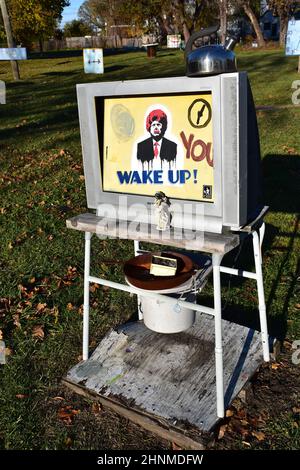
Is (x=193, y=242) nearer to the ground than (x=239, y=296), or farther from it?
farther from it

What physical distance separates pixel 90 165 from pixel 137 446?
A: 1.91 m

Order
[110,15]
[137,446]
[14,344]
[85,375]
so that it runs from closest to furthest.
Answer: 1. [137,446]
2. [85,375]
3. [14,344]
4. [110,15]

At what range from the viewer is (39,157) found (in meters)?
9.22

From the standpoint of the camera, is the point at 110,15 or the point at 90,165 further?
the point at 110,15

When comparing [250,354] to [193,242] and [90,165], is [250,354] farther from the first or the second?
[90,165]

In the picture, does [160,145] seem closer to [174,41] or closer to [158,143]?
[158,143]

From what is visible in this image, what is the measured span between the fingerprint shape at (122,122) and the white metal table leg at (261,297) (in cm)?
107

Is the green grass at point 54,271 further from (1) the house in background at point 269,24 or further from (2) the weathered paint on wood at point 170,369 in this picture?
(1) the house in background at point 269,24

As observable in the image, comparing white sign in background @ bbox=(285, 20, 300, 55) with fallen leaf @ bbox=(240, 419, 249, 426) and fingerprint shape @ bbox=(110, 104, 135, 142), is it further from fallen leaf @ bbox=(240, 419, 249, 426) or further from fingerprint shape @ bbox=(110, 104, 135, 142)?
fallen leaf @ bbox=(240, 419, 249, 426)

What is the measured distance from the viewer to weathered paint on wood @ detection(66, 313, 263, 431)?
3.09 m

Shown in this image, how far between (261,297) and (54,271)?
8.52 ft

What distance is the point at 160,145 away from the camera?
288 centimetres

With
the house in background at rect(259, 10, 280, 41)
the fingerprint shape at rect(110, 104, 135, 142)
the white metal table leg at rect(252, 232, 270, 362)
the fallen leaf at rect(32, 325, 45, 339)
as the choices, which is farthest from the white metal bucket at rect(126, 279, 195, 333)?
the house in background at rect(259, 10, 280, 41)

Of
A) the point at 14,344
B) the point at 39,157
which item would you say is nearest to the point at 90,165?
the point at 14,344
